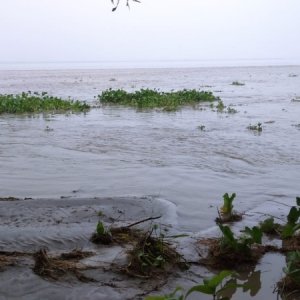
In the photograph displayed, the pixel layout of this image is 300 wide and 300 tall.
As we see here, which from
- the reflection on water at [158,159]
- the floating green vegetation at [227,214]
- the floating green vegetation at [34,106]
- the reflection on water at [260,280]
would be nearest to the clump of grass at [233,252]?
the reflection on water at [260,280]

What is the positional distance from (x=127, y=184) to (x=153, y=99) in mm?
13834

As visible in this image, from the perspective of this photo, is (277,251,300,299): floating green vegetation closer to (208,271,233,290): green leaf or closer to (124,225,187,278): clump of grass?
(208,271,233,290): green leaf

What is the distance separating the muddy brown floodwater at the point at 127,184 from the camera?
4.33m

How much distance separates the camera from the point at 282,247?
5094 mm

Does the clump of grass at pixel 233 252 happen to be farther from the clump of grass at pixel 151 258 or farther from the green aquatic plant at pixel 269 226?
the green aquatic plant at pixel 269 226

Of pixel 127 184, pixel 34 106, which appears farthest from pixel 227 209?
pixel 34 106

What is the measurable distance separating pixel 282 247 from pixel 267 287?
971mm

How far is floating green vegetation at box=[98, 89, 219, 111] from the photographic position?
68.5 feet

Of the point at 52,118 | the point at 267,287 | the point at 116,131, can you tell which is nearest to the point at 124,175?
the point at 267,287

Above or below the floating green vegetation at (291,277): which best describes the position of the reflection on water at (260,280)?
below

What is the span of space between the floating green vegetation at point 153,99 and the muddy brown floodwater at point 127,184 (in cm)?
550

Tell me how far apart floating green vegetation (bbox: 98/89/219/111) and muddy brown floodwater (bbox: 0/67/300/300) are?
5497 mm

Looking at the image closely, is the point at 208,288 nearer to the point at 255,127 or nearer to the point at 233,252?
the point at 233,252

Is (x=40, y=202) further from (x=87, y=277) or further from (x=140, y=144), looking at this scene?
(x=140, y=144)
